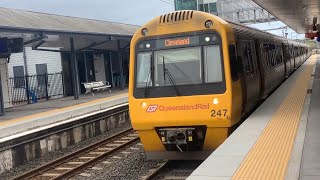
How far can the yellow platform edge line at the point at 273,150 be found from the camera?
16.9 ft

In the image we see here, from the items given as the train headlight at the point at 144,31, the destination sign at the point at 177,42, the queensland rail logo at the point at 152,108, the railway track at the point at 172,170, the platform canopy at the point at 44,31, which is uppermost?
the platform canopy at the point at 44,31

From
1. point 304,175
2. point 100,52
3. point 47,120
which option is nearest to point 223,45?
point 304,175

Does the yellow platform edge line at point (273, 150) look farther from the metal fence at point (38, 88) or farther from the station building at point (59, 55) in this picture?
the metal fence at point (38, 88)

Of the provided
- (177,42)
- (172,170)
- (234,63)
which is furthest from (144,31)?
(172,170)

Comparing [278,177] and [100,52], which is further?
[100,52]

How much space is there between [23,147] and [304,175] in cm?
743

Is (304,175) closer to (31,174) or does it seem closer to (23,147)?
(31,174)

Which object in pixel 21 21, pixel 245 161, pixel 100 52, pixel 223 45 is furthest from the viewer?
pixel 100 52

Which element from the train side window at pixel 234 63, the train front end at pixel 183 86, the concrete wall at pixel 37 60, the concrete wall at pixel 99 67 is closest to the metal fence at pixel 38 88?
the concrete wall at pixel 37 60

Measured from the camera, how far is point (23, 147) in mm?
10578

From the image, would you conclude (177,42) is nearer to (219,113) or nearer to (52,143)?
(219,113)

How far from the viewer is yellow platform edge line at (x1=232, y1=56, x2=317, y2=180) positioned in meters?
5.14

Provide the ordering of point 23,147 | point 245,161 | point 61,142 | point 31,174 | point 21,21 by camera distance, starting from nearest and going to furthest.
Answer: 1. point 245,161
2. point 31,174
3. point 23,147
4. point 61,142
5. point 21,21

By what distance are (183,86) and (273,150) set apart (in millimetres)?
2182
